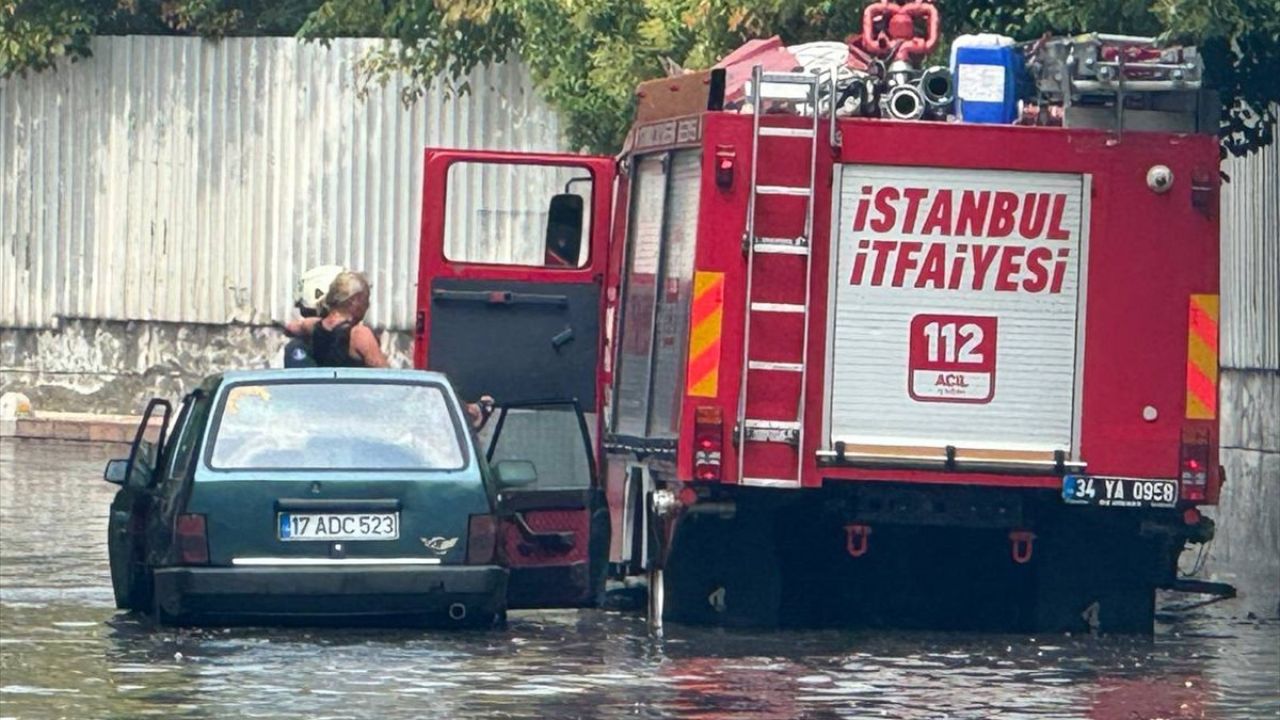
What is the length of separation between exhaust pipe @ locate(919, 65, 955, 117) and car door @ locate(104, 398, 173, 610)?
3.98 meters

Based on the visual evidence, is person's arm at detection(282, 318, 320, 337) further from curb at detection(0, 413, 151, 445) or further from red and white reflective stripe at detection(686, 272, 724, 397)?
curb at detection(0, 413, 151, 445)

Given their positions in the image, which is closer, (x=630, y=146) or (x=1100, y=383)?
(x=1100, y=383)

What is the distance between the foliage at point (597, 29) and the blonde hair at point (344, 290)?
3876 millimetres

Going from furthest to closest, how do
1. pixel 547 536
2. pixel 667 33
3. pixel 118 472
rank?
pixel 667 33
pixel 118 472
pixel 547 536

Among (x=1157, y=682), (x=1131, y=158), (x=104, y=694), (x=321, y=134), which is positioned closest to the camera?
(x=104, y=694)

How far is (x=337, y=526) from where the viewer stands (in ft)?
46.0

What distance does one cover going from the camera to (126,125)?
3147 centimetres

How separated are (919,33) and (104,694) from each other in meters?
8.36

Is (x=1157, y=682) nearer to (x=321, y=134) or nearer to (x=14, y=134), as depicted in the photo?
(x=321, y=134)

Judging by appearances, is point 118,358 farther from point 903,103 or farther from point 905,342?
point 905,342

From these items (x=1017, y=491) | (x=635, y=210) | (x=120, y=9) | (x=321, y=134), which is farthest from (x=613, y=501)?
(x=120, y=9)

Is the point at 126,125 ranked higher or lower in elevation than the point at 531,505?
higher

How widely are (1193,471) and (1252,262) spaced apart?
6.62 meters

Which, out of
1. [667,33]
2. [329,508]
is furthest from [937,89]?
[667,33]
